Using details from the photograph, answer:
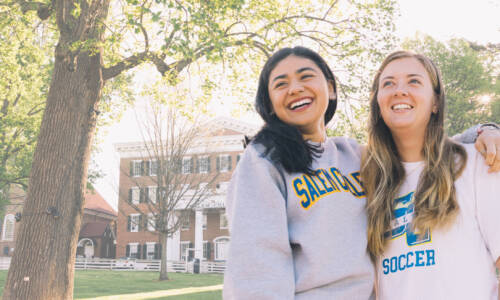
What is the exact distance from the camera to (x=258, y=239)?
6.50 feet

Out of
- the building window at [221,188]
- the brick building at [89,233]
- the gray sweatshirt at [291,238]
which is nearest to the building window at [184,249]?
the building window at [221,188]

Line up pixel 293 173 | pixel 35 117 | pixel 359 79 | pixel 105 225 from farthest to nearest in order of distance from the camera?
pixel 105 225, pixel 35 117, pixel 359 79, pixel 293 173

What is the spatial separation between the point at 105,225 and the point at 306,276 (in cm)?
5075

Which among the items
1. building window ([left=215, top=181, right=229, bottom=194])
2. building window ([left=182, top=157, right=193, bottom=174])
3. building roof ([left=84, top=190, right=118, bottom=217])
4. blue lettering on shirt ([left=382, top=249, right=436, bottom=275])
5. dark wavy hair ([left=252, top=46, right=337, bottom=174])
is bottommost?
blue lettering on shirt ([left=382, top=249, right=436, bottom=275])

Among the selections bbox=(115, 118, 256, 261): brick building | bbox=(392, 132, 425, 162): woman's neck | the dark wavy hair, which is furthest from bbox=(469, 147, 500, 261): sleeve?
bbox=(115, 118, 256, 261): brick building

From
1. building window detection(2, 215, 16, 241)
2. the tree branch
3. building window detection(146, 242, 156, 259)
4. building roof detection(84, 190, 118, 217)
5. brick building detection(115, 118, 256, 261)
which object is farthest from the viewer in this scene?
building roof detection(84, 190, 118, 217)

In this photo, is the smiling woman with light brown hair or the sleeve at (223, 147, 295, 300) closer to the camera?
the sleeve at (223, 147, 295, 300)

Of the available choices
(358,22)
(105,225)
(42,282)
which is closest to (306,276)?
(42,282)

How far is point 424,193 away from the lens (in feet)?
8.06

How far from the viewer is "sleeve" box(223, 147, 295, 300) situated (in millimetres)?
1921

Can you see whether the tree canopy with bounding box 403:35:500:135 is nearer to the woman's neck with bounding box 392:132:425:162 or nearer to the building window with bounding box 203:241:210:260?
the building window with bounding box 203:241:210:260

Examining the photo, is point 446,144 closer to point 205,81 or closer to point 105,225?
point 205,81

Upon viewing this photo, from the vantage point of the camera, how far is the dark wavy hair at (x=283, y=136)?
7.36 ft

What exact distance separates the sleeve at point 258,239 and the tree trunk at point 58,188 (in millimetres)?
6639
